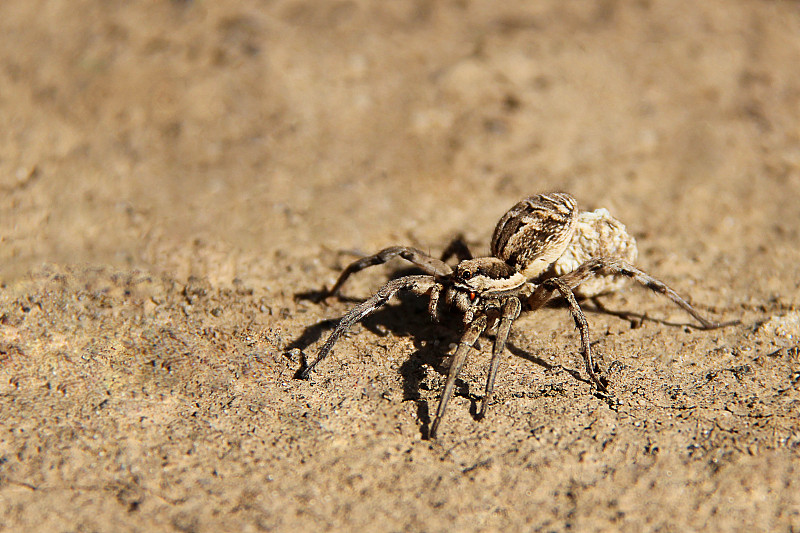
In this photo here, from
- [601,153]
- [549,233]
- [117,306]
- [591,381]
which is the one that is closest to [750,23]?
[601,153]

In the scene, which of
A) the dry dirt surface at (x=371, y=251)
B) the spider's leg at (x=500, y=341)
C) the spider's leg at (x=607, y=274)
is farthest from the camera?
the spider's leg at (x=607, y=274)

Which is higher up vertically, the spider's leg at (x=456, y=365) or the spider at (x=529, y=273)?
the spider at (x=529, y=273)

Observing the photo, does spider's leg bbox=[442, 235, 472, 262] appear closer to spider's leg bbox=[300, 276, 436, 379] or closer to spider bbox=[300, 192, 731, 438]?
spider bbox=[300, 192, 731, 438]

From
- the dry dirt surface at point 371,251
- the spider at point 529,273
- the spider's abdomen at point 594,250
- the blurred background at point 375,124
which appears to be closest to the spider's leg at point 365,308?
the spider at point 529,273

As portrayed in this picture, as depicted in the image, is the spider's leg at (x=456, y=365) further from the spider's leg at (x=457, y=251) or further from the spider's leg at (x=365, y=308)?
the spider's leg at (x=457, y=251)

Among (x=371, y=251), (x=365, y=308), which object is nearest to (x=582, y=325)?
(x=365, y=308)

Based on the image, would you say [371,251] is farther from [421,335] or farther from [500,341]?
[500,341]

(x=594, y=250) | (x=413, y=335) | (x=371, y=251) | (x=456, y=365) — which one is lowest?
(x=413, y=335)
